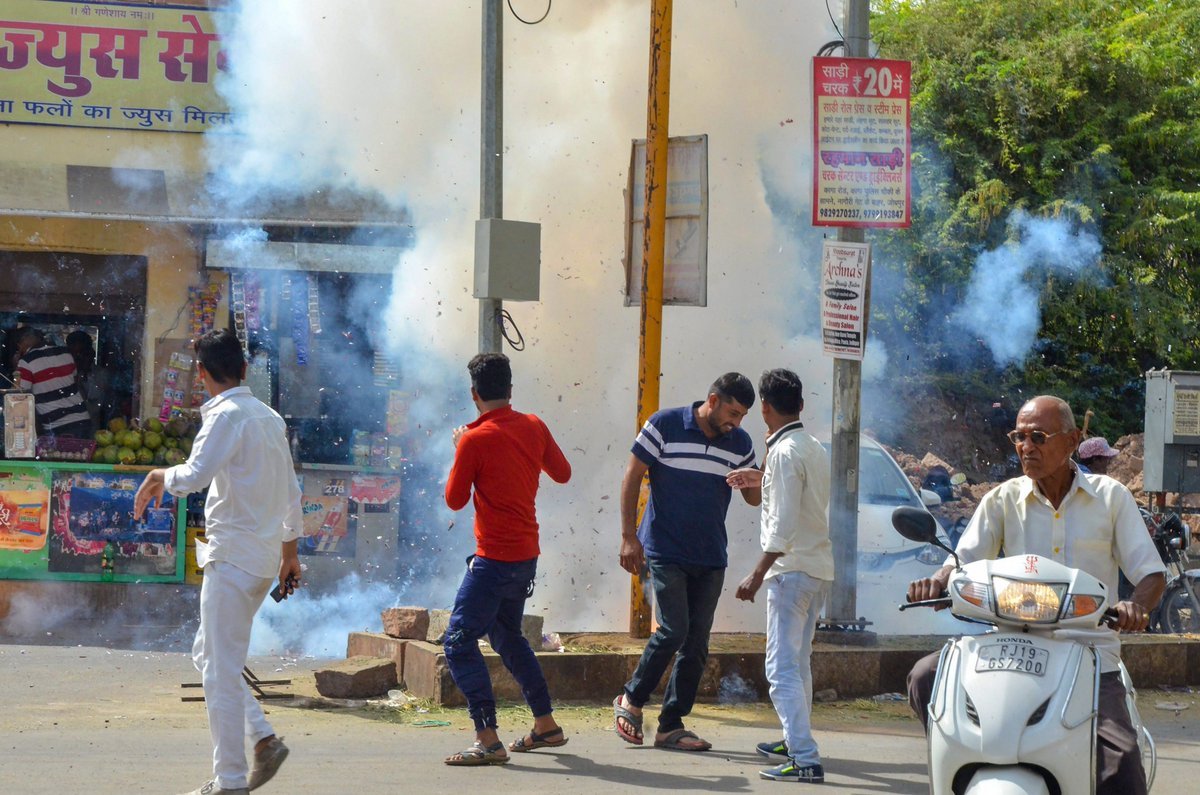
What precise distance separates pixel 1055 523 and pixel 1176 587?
22.4 ft

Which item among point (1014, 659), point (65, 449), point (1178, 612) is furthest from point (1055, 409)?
point (65, 449)

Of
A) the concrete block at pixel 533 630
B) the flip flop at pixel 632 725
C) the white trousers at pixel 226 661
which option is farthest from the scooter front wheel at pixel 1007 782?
the concrete block at pixel 533 630

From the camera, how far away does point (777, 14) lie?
34.7ft

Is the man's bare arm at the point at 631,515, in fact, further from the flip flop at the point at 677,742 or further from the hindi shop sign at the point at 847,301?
the hindi shop sign at the point at 847,301

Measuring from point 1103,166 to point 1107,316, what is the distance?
6.43ft

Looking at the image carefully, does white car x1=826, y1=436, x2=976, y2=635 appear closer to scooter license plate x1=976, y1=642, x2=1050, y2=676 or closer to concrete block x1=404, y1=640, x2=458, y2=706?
concrete block x1=404, y1=640, x2=458, y2=706

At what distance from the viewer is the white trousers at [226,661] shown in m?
4.95

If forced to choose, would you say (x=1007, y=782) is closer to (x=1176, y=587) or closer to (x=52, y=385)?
(x=1176, y=587)

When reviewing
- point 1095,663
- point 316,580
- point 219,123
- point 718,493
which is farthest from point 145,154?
point 1095,663

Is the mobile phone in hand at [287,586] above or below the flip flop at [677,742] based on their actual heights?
above

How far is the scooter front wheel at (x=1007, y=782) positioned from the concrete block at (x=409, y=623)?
4710 millimetres

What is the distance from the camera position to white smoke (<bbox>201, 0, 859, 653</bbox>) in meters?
10.0

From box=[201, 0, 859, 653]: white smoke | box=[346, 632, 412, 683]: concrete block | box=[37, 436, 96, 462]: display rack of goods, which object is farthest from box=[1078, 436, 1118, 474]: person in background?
box=[37, 436, 96, 462]: display rack of goods

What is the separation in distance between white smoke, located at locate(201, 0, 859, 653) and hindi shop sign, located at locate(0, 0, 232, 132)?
0.92 ft
